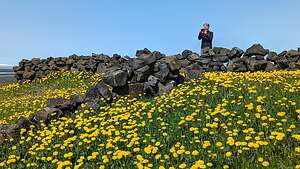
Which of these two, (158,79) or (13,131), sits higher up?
(158,79)

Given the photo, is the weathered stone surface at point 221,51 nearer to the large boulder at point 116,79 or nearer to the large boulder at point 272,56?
the large boulder at point 272,56

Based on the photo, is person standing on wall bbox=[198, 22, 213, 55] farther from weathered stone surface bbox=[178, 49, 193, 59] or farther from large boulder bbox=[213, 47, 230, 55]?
weathered stone surface bbox=[178, 49, 193, 59]

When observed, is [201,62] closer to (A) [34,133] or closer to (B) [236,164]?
(A) [34,133]

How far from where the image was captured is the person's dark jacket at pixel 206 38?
70.6ft

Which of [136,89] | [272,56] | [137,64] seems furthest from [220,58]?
[136,89]

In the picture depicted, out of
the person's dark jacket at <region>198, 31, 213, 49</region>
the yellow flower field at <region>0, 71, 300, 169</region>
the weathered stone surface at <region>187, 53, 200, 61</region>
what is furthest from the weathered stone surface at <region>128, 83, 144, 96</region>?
the person's dark jacket at <region>198, 31, 213, 49</region>

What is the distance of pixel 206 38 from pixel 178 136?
13695 millimetres

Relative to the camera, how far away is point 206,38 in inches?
850

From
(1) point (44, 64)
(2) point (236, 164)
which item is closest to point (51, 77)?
(1) point (44, 64)

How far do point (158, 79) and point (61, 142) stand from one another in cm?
501

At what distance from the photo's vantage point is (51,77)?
27.1m

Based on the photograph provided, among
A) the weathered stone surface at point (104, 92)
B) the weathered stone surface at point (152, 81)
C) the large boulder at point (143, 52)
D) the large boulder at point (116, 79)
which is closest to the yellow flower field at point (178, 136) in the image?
the weathered stone surface at point (104, 92)

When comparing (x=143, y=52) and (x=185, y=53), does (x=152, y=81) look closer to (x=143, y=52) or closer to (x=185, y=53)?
(x=185, y=53)

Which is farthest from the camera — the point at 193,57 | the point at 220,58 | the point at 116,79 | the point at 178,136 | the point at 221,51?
the point at 193,57
